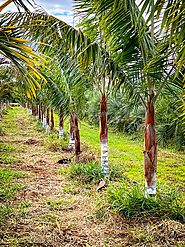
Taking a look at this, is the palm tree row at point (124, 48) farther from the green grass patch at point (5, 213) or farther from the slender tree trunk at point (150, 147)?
the green grass patch at point (5, 213)

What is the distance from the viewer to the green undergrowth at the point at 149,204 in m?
4.52

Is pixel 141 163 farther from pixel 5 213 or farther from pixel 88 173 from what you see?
pixel 5 213

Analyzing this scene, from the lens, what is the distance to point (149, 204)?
464 cm

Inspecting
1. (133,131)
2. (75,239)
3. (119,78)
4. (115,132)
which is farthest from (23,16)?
(115,132)

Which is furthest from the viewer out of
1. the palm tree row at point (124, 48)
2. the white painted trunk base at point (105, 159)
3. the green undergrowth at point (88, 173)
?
the white painted trunk base at point (105, 159)

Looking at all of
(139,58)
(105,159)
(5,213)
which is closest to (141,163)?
(105,159)

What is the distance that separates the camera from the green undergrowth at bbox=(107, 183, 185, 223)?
178 inches

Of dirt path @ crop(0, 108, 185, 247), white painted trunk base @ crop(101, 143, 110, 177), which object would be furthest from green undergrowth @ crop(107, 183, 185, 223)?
white painted trunk base @ crop(101, 143, 110, 177)

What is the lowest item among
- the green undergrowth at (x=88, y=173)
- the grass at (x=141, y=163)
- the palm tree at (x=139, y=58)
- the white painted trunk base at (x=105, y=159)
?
the grass at (x=141, y=163)

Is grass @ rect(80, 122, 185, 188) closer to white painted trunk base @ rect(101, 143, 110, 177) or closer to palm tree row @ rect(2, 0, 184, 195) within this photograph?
white painted trunk base @ rect(101, 143, 110, 177)

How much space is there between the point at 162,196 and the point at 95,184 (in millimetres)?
2134

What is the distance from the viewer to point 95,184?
6.74 m

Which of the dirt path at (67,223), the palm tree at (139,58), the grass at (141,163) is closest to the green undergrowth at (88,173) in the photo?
the dirt path at (67,223)

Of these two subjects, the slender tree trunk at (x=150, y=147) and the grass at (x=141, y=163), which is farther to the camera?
the grass at (x=141, y=163)
